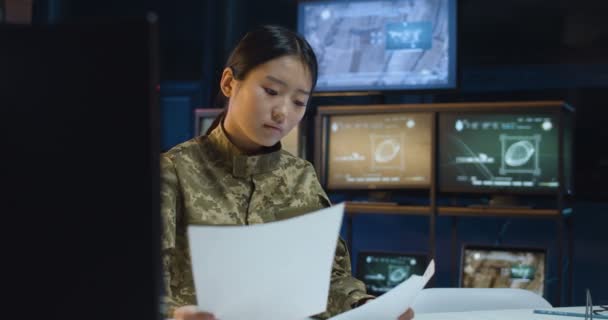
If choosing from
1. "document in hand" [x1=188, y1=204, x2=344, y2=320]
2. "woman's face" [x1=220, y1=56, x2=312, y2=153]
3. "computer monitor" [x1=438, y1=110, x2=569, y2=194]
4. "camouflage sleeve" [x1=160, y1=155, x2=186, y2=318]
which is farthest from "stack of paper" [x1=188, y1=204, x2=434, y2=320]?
"computer monitor" [x1=438, y1=110, x2=569, y2=194]

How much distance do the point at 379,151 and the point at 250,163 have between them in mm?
2045

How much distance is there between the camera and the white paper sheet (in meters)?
0.84

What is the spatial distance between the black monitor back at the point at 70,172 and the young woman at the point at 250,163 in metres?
0.64

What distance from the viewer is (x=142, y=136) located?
44cm

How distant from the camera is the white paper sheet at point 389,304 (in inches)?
33.2

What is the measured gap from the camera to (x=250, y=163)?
1.25 meters

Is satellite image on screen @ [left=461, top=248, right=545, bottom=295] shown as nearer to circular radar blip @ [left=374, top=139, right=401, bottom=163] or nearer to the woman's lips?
circular radar blip @ [left=374, top=139, right=401, bottom=163]

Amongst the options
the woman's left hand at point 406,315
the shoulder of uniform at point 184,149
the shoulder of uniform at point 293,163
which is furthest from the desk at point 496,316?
the shoulder of uniform at point 184,149

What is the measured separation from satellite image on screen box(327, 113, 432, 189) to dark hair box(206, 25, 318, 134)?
6.50 feet

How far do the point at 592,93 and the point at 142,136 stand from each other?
3598mm

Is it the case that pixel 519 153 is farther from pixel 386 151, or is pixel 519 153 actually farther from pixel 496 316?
pixel 496 316

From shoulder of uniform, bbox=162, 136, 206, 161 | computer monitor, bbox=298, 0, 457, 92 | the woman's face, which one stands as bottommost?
shoulder of uniform, bbox=162, 136, 206, 161

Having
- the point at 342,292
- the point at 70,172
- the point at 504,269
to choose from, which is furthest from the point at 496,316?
the point at 504,269

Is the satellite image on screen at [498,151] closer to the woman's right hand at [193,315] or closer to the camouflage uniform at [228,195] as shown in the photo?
the camouflage uniform at [228,195]
